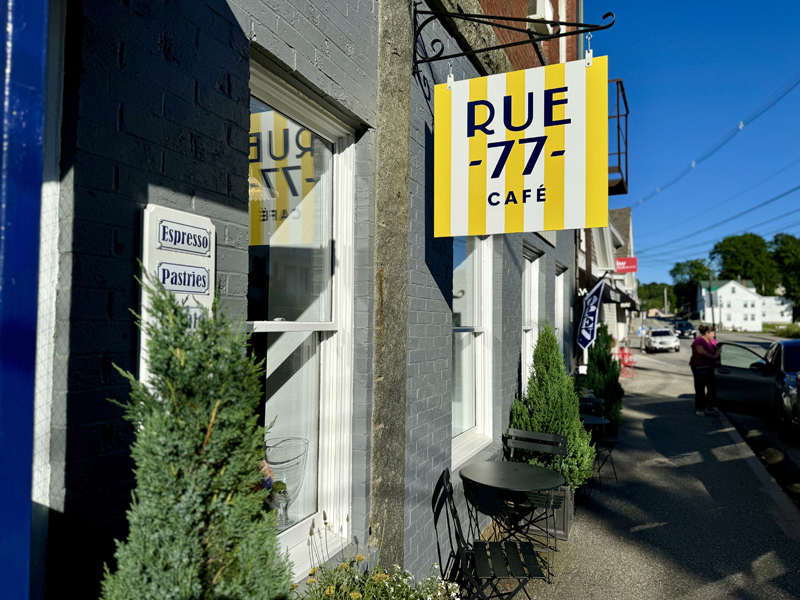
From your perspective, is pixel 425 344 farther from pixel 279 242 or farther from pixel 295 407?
pixel 279 242

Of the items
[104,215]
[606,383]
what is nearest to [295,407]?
[104,215]

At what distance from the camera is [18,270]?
1108 millimetres

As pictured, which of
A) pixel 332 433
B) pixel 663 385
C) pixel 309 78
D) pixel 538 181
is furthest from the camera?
pixel 663 385

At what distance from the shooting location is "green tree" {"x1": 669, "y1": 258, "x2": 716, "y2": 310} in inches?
3944

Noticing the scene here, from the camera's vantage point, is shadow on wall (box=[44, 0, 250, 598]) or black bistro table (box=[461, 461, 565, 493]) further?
black bistro table (box=[461, 461, 565, 493])

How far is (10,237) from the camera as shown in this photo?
3.60ft

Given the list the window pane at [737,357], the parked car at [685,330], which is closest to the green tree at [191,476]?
the window pane at [737,357]

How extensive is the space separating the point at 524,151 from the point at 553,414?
122 inches

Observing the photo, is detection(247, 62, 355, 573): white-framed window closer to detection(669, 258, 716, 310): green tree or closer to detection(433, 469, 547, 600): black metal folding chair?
detection(433, 469, 547, 600): black metal folding chair

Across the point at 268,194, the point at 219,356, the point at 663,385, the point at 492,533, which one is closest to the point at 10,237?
the point at 219,356

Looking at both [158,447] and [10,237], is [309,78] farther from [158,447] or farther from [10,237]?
[158,447]

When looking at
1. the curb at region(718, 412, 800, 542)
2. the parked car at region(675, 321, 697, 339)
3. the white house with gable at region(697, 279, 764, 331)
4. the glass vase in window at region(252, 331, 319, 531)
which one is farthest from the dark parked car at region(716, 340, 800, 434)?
the white house with gable at region(697, 279, 764, 331)

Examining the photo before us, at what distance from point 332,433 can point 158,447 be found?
5.91 feet

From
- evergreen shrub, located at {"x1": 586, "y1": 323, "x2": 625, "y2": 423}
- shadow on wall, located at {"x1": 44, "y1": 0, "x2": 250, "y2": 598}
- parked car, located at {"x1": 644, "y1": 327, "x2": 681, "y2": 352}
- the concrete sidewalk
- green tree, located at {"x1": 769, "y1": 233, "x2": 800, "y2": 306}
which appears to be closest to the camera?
shadow on wall, located at {"x1": 44, "y1": 0, "x2": 250, "y2": 598}
